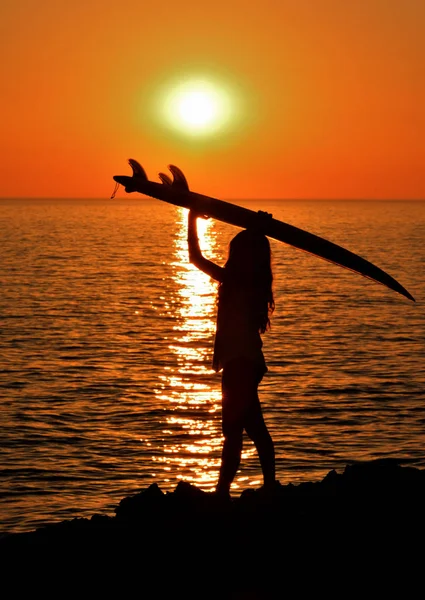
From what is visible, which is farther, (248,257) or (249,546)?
(248,257)

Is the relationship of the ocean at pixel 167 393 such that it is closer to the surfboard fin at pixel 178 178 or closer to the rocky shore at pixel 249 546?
the rocky shore at pixel 249 546

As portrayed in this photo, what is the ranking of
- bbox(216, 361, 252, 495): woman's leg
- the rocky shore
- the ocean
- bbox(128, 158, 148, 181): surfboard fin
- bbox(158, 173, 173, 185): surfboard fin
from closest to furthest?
the rocky shore → bbox(216, 361, 252, 495): woman's leg → bbox(158, 173, 173, 185): surfboard fin → bbox(128, 158, 148, 181): surfboard fin → the ocean

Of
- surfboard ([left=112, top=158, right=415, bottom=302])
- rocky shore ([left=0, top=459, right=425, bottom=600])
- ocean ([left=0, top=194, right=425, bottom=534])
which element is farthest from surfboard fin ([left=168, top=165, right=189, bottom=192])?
ocean ([left=0, top=194, right=425, bottom=534])

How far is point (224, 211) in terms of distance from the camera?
8875 millimetres

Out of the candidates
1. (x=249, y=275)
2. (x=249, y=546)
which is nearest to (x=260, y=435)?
(x=249, y=546)

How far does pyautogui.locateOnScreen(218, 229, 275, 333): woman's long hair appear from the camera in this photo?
8.08m

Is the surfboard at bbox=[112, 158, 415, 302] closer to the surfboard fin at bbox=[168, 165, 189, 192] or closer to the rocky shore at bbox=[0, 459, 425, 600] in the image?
the surfboard fin at bbox=[168, 165, 189, 192]

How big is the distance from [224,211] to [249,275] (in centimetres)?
96

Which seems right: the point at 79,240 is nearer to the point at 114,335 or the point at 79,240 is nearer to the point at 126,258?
the point at 126,258

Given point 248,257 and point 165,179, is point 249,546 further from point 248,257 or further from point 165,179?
point 165,179

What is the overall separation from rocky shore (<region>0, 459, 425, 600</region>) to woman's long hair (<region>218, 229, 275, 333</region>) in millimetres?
1613

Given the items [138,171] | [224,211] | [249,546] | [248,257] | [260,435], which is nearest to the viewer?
[249,546]

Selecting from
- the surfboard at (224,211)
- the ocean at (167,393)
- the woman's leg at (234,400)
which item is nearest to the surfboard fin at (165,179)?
the surfboard at (224,211)

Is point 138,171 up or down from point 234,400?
up
